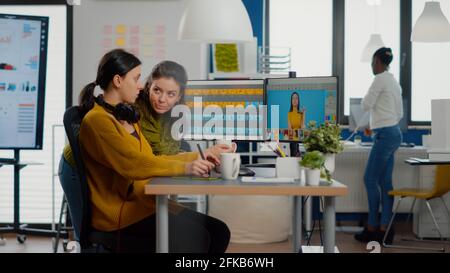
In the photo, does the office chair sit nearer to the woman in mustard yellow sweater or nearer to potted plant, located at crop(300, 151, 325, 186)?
the woman in mustard yellow sweater

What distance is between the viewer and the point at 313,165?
104 inches

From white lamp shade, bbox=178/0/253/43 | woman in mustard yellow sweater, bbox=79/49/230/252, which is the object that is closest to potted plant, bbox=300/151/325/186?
woman in mustard yellow sweater, bbox=79/49/230/252

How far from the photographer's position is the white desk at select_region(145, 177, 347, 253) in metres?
2.55

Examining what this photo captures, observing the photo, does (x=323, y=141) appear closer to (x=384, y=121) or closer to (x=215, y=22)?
(x=215, y=22)

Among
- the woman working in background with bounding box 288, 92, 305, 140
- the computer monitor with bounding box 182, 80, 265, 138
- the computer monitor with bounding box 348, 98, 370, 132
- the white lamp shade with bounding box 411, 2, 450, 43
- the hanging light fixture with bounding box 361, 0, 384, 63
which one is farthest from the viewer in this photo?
the hanging light fixture with bounding box 361, 0, 384, 63

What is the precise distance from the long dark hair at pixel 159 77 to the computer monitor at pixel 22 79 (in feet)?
7.35

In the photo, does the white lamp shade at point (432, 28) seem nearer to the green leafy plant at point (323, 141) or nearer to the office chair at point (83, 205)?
the green leafy plant at point (323, 141)

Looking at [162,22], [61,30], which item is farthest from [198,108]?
[61,30]

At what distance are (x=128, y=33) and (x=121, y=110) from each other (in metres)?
3.35

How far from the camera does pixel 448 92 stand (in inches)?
274

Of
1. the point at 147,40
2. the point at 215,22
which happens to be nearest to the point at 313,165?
the point at 215,22

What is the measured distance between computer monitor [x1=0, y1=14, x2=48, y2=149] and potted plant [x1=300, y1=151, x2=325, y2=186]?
3.34 meters
